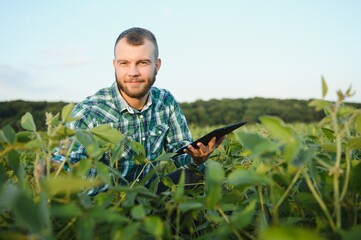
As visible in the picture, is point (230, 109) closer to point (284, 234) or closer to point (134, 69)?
point (134, 69)

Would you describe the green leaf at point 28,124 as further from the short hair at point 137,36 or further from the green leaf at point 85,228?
the short hair at point 137,36

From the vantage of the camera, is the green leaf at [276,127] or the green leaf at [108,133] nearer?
the green leaf at [276,127]

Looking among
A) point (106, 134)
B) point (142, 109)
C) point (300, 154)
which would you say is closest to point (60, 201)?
point (106, 134)

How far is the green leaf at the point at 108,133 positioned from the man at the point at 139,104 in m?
1.22

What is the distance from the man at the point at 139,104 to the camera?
1909 mm

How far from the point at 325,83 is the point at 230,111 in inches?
394

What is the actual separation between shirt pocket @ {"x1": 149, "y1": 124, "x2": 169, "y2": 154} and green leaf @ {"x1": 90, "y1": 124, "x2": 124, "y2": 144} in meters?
1.41

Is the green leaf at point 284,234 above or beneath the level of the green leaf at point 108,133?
beneath

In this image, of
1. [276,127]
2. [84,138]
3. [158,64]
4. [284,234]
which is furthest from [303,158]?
[158,64]

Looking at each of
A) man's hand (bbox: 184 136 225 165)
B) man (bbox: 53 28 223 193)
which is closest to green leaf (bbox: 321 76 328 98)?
man's hand (bbox: 184 136 225 165)

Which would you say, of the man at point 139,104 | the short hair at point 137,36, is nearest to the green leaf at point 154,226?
the man at point 139,104

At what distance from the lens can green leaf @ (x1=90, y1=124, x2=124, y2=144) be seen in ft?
1.92

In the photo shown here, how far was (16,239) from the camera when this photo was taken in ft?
1.06

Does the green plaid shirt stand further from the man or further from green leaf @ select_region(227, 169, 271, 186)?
green leaf @ select_region(227, 169, 271, 186)
